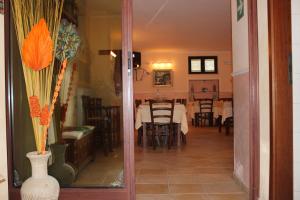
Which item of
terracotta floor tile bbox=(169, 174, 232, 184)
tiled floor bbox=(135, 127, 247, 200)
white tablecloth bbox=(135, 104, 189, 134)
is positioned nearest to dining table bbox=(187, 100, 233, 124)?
tiled floor bbox=(135, 127, 247, 200)

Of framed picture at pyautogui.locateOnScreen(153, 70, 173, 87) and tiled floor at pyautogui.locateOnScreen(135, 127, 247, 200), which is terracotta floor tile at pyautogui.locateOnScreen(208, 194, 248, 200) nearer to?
tiled floor at pyautogui.locateOnScreen(135, 127, 247, 200)

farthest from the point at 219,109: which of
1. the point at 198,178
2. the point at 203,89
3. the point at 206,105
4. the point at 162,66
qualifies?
the point at 198,178

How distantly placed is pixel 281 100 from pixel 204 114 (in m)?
6.48

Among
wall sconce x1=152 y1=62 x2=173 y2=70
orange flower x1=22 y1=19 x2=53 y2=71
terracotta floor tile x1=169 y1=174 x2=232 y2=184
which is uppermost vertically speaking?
wall sconce x1=152 y1=62 x2=173 y2=70

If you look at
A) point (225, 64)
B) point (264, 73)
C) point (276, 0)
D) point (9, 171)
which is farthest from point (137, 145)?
point (225, 64)

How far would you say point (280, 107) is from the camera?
180 cm

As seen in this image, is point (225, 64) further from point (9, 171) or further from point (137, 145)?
point (9, 171)

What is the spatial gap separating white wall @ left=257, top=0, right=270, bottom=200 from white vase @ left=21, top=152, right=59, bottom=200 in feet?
4.80

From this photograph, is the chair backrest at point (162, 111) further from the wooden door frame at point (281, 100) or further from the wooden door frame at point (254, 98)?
the wooden door frame at point (281, 100)

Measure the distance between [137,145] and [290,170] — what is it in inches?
144

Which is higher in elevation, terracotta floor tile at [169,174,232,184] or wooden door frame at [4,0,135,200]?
wooden door frame at [4,0,135,200]

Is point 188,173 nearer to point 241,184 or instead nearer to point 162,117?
point 241,184

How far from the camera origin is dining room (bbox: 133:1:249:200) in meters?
2.86

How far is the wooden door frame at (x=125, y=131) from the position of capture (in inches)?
85.2
